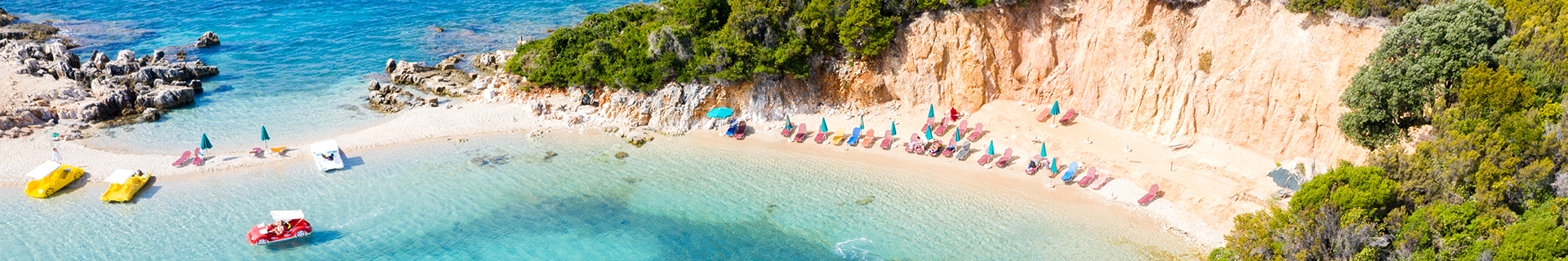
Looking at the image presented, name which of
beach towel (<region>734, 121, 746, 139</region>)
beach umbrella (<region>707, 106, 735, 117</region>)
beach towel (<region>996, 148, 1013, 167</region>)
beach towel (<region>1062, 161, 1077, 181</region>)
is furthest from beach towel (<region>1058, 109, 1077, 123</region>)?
beach umbrella (<region>707, 106, 735, 117</region>)

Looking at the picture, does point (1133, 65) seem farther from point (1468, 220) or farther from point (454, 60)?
point (454, 60)

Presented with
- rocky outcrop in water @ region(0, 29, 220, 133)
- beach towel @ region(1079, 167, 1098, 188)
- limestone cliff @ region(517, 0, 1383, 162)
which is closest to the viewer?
limestone cliff @ region(517, 0, 1383, 162)

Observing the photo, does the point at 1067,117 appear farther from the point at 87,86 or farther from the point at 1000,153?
the point at 87,86

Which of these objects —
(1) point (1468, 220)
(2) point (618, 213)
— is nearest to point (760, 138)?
(2) point (618, 213)

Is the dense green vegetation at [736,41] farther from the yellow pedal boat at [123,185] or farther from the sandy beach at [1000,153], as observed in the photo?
the yellow pedal boat at [123,185]

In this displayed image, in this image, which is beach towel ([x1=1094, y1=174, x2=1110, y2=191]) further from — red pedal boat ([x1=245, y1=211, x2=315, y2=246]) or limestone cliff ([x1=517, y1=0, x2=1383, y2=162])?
red pedal boat ([x1=245, y1=211, x2=315, y2=246])

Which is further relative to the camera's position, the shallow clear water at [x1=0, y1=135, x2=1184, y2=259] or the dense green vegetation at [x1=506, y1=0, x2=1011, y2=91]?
the dense green vegetation at [x1=506, y1=0, x2=1011, y2=91]
